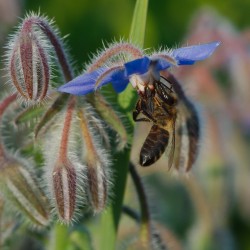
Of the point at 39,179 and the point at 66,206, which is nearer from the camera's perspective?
the point at 66,206

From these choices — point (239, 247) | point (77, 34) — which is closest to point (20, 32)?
point (239, 247)

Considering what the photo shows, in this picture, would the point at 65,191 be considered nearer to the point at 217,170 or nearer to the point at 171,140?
the point at 171,140

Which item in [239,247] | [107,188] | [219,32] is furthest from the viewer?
[239,247]

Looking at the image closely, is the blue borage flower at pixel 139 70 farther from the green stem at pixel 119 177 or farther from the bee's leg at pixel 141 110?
the green stem at pixel 119 177

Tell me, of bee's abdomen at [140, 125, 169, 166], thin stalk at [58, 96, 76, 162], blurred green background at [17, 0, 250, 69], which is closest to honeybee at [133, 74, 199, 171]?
bee's abdomen at [140, 125, 169, 166]

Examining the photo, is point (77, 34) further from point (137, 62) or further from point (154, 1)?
point (137, 62)

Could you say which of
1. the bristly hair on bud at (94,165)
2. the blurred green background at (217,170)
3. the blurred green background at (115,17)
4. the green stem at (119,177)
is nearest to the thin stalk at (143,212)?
the green stem at (119,177)
